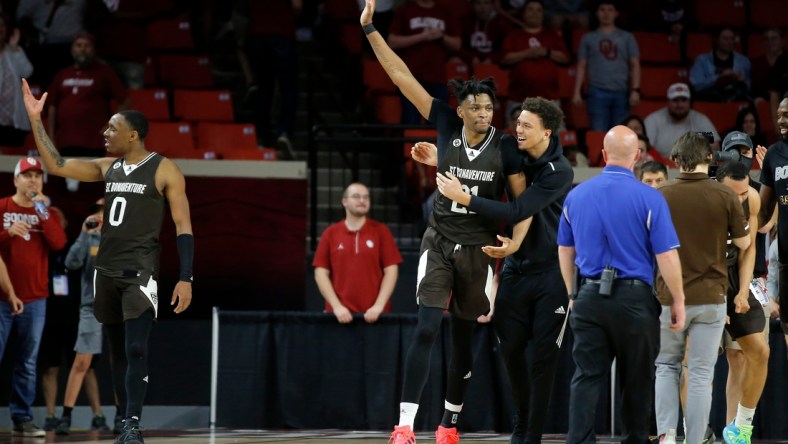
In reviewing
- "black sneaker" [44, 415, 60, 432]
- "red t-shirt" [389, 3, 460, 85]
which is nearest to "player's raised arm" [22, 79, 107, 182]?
"black sneaker" [44, 415, 60, 432]

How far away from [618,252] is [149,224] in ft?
10.2

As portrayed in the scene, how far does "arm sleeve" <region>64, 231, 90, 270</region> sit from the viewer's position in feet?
34.6

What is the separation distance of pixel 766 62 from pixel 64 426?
30.3 ft

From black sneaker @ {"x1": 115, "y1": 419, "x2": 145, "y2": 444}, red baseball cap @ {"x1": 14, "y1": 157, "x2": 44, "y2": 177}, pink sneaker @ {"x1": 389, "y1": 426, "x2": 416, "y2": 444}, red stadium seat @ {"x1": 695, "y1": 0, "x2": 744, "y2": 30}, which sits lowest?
black sneaker @ {"x1": 115, "y1": 419, "x2": 145, "y2": 444}

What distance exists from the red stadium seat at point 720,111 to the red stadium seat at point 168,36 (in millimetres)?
5950

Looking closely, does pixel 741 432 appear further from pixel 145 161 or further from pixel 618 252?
pixel 145 161

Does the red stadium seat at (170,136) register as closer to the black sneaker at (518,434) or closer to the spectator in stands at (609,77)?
the spectator in stands at (609,77)

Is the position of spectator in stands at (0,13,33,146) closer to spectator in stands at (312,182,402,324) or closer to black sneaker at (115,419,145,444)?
spectator in stands at (312,182,402,324)

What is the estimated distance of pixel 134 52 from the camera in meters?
13.7

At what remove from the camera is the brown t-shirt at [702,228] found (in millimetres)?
7051

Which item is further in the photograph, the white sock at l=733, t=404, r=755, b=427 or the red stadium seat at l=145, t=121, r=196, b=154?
the red stadium seat at l=145, t=121, r=196, b=154

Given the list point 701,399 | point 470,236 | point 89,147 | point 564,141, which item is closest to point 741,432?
point 701,399

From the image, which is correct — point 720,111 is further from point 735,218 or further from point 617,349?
point 617,349

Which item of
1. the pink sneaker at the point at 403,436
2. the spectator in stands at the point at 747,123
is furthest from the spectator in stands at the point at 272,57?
the pink sneaker at the point at 403,436
